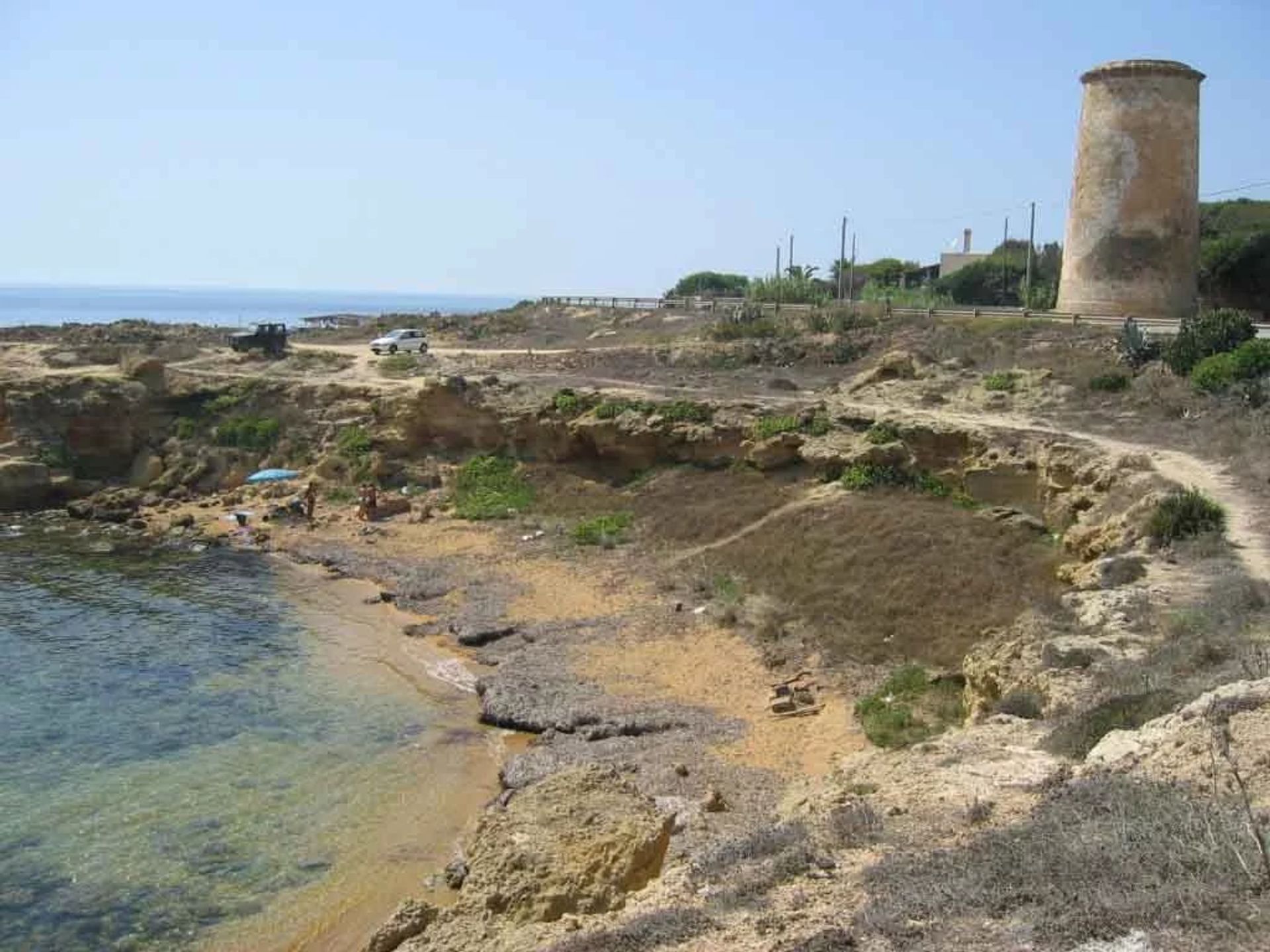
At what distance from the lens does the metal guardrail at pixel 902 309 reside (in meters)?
36.4

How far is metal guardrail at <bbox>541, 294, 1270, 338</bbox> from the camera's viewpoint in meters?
36.4

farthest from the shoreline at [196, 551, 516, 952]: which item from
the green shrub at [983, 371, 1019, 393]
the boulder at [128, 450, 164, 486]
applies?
the green shrub at [983, 371, 1019, 393]

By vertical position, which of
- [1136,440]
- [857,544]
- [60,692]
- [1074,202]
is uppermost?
[1074,202]

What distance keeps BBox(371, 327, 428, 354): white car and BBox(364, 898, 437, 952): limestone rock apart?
3952 centimetres

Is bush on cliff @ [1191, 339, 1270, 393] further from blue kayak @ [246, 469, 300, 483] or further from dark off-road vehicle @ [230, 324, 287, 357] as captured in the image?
dark off-road vehicle @ [230, 324, 287, 357]

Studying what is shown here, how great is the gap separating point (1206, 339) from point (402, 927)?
2594 centimetres

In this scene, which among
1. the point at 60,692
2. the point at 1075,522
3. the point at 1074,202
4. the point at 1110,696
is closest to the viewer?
the point at 1110,696

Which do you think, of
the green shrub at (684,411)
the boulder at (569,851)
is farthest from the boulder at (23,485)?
the boulder at (569,851)

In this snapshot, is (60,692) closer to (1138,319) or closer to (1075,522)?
(1075,522)

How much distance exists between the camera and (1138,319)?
37.5 m

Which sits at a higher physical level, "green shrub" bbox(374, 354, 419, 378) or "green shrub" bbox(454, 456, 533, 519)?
"green shrub" bbox(374, 354, 419, 378)

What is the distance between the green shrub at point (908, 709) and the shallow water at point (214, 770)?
5406mm

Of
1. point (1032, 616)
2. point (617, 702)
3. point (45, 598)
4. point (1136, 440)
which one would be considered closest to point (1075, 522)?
point (1136, 440)

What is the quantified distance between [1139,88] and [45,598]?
35441 millimetres
